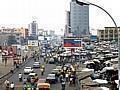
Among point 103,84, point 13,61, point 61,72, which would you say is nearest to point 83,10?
point 13,61

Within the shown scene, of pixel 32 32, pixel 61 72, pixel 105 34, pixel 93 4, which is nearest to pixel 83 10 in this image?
pixel 32 32

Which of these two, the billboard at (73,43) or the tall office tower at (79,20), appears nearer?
the billboard at (73,43)

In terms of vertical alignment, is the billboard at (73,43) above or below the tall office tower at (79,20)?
below

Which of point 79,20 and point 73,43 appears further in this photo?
point 79,20

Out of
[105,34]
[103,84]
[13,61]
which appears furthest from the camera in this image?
[105,34]

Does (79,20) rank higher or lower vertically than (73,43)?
higher

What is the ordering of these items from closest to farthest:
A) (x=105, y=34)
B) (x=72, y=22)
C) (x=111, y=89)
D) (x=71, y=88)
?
1. (x=111, y=89)
2. (x=71, y=88)
3. (x=105, y=34)
4. (x=72, y=22)

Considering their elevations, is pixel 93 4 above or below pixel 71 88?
above

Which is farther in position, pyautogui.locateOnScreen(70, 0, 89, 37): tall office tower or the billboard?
pyautogui.locateOnScreen(70, 0, 89, 37): tall office tower

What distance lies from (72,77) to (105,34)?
3203 cm

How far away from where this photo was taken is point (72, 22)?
16138 cm

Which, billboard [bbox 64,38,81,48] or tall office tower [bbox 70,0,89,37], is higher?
tall office tower [bbox 70,0,89,37]

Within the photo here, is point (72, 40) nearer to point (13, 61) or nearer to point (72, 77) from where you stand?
point (13, 61)

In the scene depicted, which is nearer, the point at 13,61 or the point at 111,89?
the point at 111,89
